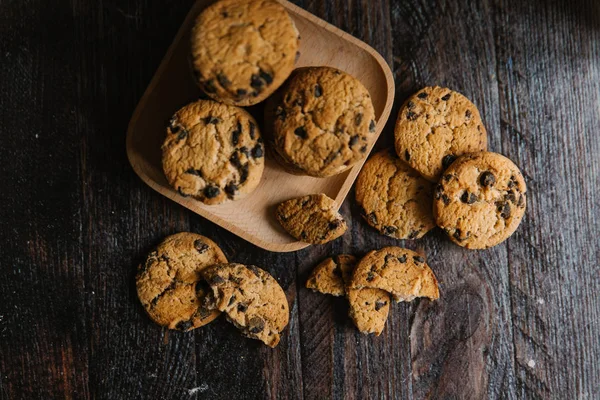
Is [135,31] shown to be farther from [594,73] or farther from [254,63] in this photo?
[594,73]

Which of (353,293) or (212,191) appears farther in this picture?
(353,293)

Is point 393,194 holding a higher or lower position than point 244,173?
lower

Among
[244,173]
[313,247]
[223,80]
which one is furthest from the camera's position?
[313,247]

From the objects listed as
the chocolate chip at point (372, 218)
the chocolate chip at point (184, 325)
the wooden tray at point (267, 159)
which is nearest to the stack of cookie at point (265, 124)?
the wooden tray at point (267, 159)

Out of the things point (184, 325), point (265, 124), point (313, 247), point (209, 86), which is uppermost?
point (209, 86)

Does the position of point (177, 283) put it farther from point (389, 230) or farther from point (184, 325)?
point (389, 230)

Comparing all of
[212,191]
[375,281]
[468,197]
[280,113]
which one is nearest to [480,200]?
[468,197]

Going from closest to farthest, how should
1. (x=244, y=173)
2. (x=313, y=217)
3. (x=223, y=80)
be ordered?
(x=223, y=80)
(x=244, y=173)
(x=313, y=217)
